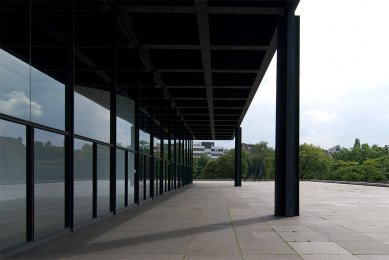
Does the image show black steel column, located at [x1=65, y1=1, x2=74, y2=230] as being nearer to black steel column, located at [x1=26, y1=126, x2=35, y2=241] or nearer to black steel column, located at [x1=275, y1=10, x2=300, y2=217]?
black steel column, located at [x1=26, y1=126, x2=35, y2=241]

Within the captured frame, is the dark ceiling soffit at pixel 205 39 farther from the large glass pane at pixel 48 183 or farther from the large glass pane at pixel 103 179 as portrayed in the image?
the large glass pane at pixel 48 183

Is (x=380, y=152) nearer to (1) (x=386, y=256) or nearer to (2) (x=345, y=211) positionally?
(2) (x=345, y=211)

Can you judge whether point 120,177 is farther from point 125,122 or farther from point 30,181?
point 30,181

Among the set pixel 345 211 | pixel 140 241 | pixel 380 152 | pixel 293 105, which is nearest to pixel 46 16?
pixel 140 241

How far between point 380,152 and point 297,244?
4613 inches

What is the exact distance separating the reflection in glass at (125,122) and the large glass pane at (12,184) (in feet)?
24.4

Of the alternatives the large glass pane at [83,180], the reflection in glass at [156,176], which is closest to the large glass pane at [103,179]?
the large glass pane at [83,180]

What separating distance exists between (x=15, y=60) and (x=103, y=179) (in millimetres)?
6338

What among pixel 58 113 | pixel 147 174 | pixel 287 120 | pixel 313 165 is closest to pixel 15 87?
pixel 58 113

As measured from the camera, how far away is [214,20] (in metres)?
16.9

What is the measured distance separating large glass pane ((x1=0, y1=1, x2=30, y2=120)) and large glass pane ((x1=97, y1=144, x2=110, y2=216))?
4719 mm

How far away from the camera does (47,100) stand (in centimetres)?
1038

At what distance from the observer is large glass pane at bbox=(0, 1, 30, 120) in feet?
27.8

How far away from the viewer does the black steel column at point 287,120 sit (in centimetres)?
1538
